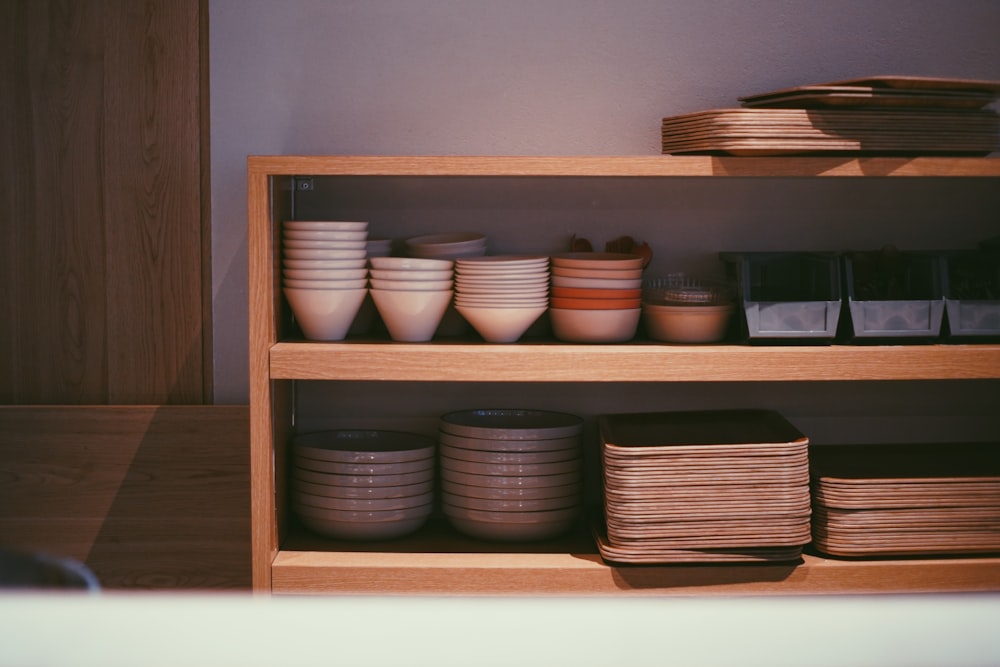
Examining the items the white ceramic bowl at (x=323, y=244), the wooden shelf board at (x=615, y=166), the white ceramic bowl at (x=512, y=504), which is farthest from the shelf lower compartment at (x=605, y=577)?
the wooden shelf board at (x=615, y=166)

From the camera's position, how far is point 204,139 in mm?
2047

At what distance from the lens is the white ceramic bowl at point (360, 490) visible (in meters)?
1.84

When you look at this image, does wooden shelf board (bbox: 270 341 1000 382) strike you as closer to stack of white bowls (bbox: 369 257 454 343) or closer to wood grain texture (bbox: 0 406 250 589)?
stack of white bowls (bbox: 369 257 454 343)

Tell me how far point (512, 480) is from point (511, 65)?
2.83 ft

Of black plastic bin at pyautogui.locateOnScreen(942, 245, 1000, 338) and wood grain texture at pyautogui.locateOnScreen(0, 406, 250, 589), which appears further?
wood grain texture at pyautogui.locateOnScreen(0, 406, 250, 589)

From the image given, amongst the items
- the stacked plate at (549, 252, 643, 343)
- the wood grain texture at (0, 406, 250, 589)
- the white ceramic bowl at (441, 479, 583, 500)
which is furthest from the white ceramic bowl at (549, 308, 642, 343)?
the wood grain texture at (0, 406, 250, 589)

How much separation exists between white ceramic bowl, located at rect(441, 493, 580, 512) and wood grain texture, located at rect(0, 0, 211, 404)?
65cm

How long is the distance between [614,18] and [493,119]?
12.9 inches

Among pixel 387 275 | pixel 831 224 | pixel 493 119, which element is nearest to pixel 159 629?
pixel 387 275

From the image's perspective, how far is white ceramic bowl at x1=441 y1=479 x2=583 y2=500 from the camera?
1.85 meters

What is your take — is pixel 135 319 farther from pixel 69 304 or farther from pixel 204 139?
pixel 204 139

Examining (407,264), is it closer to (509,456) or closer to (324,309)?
(324,309)

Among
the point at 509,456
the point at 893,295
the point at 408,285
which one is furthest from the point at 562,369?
the point at 893,295

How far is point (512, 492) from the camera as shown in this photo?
1847 millimetres
